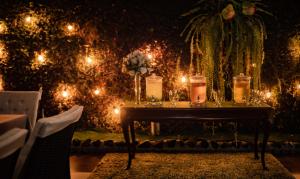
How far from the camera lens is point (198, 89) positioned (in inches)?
160

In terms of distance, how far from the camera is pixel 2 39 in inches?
235

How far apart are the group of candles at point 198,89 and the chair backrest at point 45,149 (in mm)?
1681

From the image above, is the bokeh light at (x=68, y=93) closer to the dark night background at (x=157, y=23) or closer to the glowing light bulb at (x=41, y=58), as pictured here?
the glowing light bulb at (x=41, y=58)

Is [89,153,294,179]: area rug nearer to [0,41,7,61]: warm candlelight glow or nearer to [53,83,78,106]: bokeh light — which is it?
[53,83,78,106]: bokeh light

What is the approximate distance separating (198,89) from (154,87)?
45 centimetres

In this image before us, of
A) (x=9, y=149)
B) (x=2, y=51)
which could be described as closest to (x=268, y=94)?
(x=2, y=51)

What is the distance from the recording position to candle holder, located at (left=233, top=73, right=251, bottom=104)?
4.10 m

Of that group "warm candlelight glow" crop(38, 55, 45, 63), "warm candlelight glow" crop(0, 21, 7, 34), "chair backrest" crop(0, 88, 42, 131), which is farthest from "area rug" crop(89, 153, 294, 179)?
"warm candlelight glow" crop(0, 21, 7, 34)

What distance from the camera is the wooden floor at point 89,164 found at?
419 centimetres

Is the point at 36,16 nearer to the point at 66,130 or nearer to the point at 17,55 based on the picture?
the point at 17,55

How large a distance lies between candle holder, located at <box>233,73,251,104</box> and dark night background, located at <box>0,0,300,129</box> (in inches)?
65.1

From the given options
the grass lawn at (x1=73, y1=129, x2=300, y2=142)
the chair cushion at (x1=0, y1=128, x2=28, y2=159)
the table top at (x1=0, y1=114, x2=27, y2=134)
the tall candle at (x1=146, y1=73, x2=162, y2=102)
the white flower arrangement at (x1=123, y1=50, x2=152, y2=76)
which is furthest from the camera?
the grass lawn at (x1=73, y1=129, x2=300, y2=142)

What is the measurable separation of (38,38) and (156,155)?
252 centimetres

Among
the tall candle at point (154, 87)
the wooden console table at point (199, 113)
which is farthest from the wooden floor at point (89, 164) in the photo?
the tall candle at point (154, 87)
